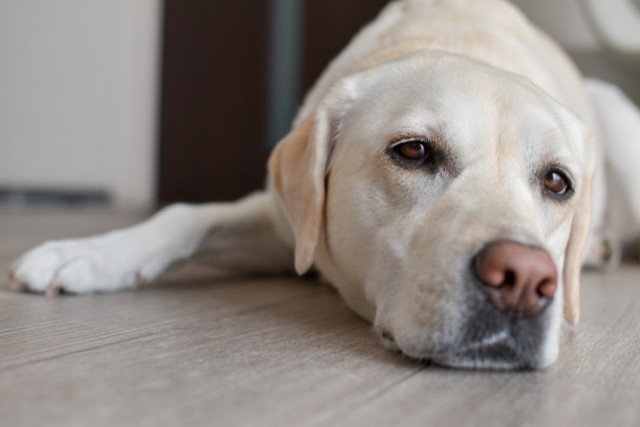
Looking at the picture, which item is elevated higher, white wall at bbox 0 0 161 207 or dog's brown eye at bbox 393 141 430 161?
dog's brown eye at bbox 393 141 430 161

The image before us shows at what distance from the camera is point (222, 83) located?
7023 mm

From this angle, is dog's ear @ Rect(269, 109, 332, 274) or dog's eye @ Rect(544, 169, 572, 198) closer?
dog's eye @ Rect(544, 169, 572, 198)

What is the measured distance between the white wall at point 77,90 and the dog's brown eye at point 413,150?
5915mm

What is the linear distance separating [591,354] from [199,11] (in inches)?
231

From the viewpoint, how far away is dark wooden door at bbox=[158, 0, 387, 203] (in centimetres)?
643

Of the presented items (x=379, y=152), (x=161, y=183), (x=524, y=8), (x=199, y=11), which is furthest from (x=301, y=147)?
(x=161, y=183)

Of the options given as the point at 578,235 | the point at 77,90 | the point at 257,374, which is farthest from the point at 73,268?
the point at 77,90

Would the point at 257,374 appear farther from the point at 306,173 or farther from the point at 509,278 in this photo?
the point at 306,173

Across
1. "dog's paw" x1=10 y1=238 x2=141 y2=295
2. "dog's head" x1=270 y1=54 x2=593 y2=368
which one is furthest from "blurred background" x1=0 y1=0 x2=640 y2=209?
"dog's head" x1=270 y1=54 x2=593 y2=368

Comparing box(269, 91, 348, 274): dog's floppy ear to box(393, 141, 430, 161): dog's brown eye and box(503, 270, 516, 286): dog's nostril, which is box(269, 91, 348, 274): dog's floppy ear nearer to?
box(393, 141, 430, 161): dog's brown eye

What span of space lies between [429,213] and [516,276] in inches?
13.1

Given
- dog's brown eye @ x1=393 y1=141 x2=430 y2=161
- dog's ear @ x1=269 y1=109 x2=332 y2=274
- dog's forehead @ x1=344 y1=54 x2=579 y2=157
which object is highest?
dog's forehead @ x1=344 y1=54 x2=579 y2=157

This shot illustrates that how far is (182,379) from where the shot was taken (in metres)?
1.33

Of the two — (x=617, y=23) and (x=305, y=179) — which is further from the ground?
(x=617, y=23)
